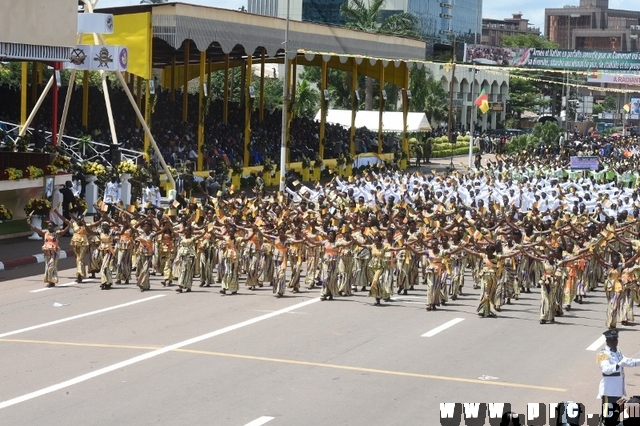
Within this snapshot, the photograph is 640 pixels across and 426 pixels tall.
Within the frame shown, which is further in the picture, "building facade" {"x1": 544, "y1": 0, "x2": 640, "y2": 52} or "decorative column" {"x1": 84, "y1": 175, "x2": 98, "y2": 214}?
"building facade" {"x1": 544, "y1": 0, "x2": 640, "y2": 52}

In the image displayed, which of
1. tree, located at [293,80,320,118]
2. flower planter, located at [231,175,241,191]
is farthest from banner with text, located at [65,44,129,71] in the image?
tree, located at [293,80,320,118]

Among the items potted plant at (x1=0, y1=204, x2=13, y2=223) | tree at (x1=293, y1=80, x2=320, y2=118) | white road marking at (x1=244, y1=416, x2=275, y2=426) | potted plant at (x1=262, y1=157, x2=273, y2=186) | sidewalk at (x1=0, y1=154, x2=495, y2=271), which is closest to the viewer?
white road marking at (x1=244, y1=416, x2=275, y2=426)

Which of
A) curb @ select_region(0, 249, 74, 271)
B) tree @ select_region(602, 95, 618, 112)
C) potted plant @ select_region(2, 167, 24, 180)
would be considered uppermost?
tree @ select_region(602, 95, 618, 112)

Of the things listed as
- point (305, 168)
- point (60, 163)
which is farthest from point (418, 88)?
point (60, 163)

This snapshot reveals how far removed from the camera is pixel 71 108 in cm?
4688

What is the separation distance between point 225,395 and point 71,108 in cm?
3399

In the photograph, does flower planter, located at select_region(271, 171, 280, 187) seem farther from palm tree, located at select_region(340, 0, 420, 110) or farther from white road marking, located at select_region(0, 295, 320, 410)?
white road marking, located at select_region(0, 295, 320, 410)

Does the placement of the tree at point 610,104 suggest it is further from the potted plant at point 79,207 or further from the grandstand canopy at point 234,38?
the potted plant at point 79,207

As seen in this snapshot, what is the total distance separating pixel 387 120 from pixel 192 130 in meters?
18.9

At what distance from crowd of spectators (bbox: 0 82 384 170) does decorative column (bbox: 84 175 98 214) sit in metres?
4.81

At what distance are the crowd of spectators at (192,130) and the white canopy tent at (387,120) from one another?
4.17 metres

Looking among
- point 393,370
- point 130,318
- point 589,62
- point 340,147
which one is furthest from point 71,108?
point 589,62

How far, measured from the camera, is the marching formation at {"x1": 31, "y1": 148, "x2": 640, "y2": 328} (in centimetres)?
2095

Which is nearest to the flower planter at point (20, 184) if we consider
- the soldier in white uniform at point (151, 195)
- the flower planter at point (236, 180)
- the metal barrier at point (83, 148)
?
the soldier in white uniform at point (151, 195)
